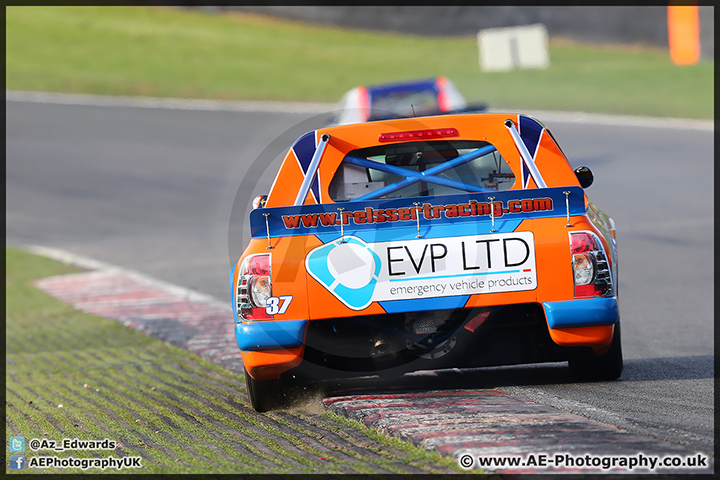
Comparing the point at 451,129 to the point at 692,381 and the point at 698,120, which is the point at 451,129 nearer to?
the point at 692,381

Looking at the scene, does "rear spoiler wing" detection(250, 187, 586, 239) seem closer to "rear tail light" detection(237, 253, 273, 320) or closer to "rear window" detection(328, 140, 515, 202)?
"rear tail light" detection(237, 253, 273, 320)

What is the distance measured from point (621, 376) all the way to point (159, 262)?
32.4ft

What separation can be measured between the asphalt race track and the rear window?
49.7 inches

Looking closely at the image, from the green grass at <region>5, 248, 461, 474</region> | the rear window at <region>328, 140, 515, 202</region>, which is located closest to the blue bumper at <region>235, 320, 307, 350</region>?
the green grass at <region>5, 248, 461, 474</region>

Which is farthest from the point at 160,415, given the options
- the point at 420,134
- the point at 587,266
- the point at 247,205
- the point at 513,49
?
the point at 513,49

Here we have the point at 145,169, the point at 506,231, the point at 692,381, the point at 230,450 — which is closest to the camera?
the point at 230,450

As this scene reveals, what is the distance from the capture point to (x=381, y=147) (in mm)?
6398

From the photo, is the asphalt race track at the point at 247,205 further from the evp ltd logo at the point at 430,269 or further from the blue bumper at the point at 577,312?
the evp ltd logo at the point at 430,269

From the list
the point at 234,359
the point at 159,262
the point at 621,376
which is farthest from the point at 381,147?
the point at 159,262

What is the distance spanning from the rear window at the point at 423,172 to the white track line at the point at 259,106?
60.1 feet

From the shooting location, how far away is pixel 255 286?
223 inches

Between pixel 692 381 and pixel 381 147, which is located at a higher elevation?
pixel 381 147

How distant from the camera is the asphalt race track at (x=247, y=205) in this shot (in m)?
6.16

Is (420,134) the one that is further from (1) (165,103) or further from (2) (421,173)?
(1) (165,103)
